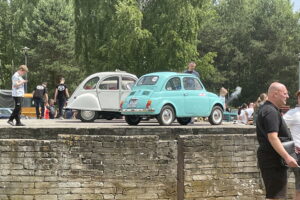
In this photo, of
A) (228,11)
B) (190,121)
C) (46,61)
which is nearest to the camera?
(190,121)

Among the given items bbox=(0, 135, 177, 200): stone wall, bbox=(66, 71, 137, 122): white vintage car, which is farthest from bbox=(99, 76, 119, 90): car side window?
bbox=(0, 135, 177, 200): stone wall

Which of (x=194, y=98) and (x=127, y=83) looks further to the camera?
(x=127, y=83)

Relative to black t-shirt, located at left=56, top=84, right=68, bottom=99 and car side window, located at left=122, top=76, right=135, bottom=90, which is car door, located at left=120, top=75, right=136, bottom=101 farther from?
black t-shirt, located at left=56, top=84, right=68, bottom=99

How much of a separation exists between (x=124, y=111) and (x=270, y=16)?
180 feet

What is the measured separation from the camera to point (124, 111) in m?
15.7

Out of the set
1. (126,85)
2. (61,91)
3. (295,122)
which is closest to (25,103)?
(61,91)

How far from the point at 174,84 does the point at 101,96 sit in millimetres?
3220

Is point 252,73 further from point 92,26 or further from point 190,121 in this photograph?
point 190,121

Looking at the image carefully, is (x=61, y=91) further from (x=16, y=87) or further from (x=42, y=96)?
(x=16, y=87)

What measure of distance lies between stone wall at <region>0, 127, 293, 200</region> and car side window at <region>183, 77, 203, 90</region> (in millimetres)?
5598

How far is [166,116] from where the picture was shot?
1552cm

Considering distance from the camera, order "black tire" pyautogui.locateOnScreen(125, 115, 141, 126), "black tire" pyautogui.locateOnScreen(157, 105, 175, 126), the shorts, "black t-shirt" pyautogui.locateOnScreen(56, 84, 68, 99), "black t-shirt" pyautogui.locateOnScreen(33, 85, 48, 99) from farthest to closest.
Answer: "black t-shirt" pyautogui.locateOnScreen(33, 85, 48, 99) → "black t-shirt" pyautogui.locateOnScreen(56, 84, 68, 99) → "black tire" pyautogui.locateOnScreen(125, 115, 141, 126) → "black tire" pyautogui.locateOnScreen(157, 105, 175, 126) → the shorts

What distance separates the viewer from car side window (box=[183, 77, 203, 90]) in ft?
53.5

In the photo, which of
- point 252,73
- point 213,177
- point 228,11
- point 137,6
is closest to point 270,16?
point 252,73
